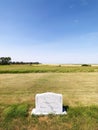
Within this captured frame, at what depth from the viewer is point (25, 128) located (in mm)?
6449

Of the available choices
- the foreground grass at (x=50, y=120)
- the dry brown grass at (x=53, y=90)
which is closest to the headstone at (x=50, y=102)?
the foreground grass at (x=50, y=120)

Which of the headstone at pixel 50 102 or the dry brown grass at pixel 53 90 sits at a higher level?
the headstone at pixel 50 102

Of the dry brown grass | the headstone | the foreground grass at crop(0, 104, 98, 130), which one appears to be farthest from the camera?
the dry brown grass

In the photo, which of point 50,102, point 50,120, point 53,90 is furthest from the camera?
point 53,90

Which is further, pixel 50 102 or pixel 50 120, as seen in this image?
pixel 50 102

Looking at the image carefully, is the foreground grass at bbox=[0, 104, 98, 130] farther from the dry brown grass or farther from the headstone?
the dry brown grass

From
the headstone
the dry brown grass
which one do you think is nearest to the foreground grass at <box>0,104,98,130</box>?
the headstone

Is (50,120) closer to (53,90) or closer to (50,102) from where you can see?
(50,102)

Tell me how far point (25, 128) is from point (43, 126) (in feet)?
2.42

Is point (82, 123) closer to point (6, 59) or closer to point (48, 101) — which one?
point (48, 101)

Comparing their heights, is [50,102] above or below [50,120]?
above

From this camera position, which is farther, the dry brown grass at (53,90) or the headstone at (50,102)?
the dry brown grass at (53,90)

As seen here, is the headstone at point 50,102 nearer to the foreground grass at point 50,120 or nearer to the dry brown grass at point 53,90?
the foreground grass at point 50,120

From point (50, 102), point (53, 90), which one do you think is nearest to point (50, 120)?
point (50, 102)
